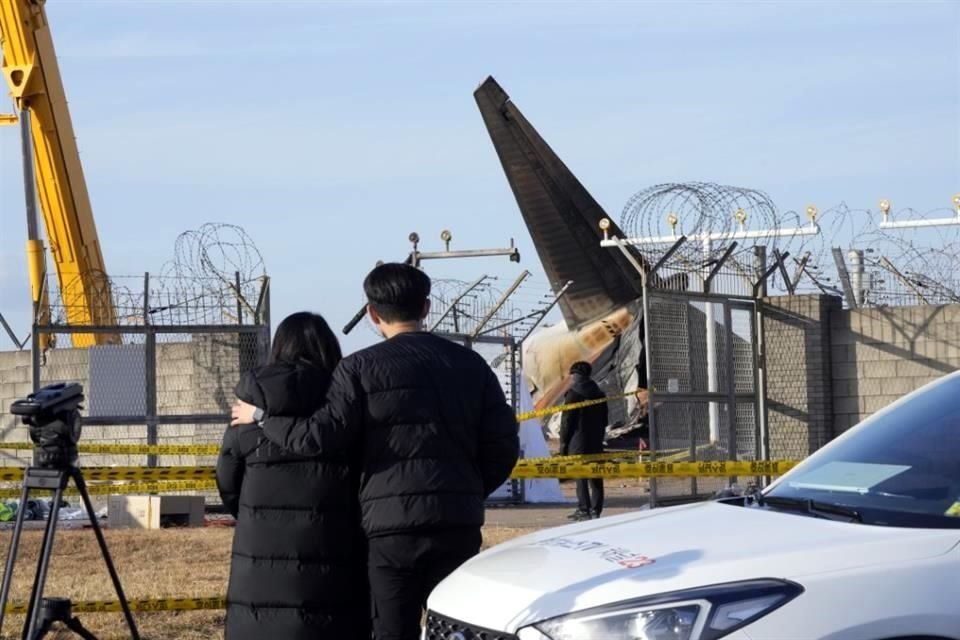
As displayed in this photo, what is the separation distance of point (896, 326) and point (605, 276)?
15342 millimetres

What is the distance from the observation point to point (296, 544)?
16.8ft

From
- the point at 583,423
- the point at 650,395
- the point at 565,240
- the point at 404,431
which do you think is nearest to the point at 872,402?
the point at 650,395

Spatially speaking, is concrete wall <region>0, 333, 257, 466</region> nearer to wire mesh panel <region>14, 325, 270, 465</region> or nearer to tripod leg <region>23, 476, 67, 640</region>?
wire mesh panel <region>14, 325, 270, 465</region>

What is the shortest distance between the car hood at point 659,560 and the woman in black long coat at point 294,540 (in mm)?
542

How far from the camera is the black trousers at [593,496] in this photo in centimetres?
1466

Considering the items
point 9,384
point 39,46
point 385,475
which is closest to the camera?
point 385,475

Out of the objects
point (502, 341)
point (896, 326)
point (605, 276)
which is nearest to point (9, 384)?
point (502, 341)

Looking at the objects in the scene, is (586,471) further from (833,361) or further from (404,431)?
(833,361)

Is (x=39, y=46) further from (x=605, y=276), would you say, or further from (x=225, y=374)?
(x=605, y=276)

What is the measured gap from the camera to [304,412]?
5.17 metres

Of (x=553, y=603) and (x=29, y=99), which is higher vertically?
(x=29, y=99)

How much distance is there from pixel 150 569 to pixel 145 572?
212 millimetres

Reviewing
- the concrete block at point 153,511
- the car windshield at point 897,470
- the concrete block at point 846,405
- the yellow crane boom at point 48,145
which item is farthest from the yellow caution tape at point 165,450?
the car windshield at point 897,470

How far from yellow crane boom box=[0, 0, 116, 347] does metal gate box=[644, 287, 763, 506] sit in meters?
9.25
